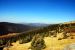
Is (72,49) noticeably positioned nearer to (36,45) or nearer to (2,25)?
(36,45)

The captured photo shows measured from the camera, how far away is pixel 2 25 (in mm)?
35688

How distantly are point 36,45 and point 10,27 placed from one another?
18669mm

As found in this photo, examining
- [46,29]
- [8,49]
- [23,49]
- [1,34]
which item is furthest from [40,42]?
[1,34]

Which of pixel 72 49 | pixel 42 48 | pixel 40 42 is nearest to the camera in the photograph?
pixel 72 49

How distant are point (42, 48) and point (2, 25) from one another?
65.7 ft

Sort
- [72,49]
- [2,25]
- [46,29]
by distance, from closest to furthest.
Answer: [72,49]
[46,29]
[2,25]

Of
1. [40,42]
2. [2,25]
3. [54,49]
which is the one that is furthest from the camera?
[2,25]

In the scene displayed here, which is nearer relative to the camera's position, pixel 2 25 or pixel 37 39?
pixel 37 39

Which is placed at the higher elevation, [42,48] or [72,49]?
[72,49]

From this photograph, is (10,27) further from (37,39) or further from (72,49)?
(72,49)

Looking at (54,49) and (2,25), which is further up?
(2,25)

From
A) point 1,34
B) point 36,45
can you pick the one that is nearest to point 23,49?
point 36,45

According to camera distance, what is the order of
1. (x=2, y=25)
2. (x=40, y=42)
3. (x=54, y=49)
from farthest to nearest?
1. (x=2, y=25)
2. (x=40, y=42)
3. (x=54, y=49)

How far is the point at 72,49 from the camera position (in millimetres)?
10102
